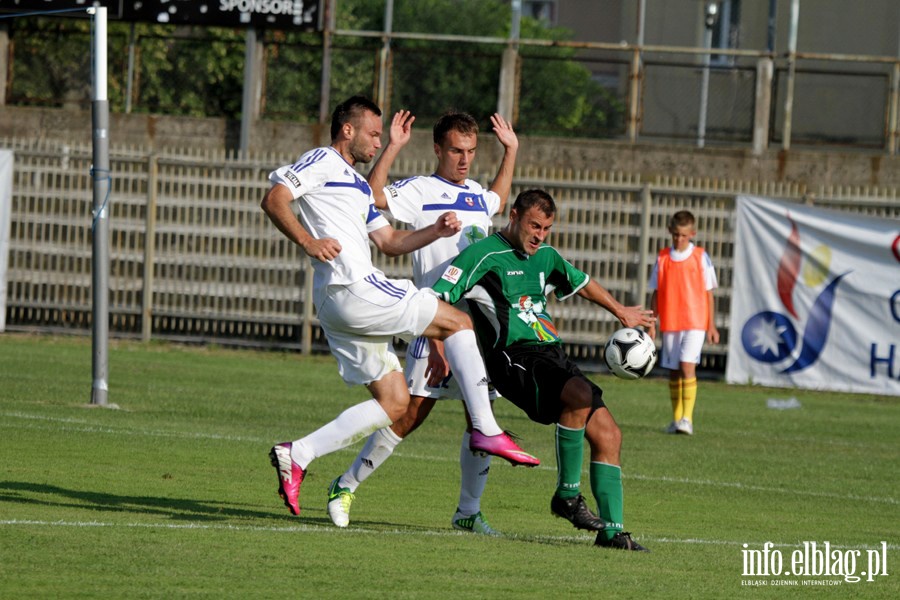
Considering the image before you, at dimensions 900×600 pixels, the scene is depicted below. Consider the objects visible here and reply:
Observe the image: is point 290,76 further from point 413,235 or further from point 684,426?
point 413,235

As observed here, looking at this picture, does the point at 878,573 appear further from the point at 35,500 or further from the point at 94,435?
the point at 94,435

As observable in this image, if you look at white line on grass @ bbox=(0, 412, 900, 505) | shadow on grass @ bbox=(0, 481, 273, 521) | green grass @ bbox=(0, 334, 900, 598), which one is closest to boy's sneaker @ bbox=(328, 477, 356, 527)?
green grass @ bbox=(0, 334, 900, 598)

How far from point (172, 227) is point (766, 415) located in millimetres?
9421

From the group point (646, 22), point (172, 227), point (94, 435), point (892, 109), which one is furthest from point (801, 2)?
point (94, 435)

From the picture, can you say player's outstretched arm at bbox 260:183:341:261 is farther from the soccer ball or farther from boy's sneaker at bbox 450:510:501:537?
the soccer ball

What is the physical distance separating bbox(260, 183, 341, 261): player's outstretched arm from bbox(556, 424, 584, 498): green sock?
1.48m

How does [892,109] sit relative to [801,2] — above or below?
below

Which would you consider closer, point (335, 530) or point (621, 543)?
point (621, 543)

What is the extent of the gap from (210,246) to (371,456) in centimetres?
1374

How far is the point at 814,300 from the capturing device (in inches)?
738

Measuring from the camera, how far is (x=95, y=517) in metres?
7.50

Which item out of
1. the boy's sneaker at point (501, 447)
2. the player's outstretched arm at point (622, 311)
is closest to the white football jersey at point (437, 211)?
the player's outstretched arm at point (622, 311)

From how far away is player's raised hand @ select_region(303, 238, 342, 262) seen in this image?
24.4 ft

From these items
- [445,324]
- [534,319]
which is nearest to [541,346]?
[534,319]
